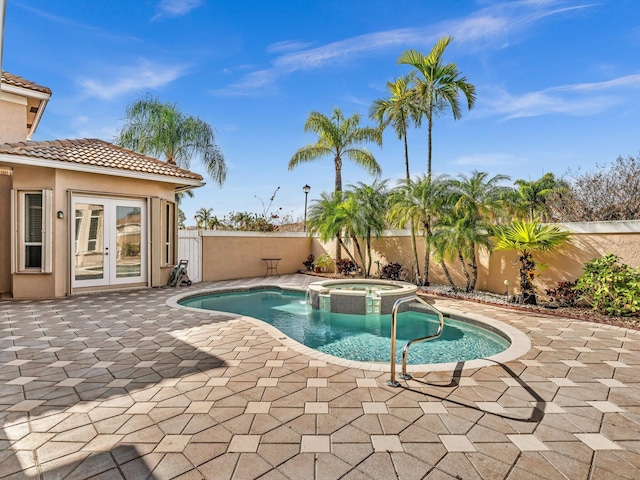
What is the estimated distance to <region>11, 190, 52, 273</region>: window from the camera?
31.2 feet

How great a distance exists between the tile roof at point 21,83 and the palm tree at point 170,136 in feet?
26.7

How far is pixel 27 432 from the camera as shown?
9.81 feet

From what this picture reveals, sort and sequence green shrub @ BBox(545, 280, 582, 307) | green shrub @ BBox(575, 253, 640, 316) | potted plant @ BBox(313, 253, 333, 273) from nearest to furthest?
1. green shrub @ BBox(575, 253, 640, 316)
2. green shrub @ BBox(545, 280, 582, 307)
3. potted plant @ BBox(313, 253, 333, 273)

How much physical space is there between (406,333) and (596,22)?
1081 centimetres

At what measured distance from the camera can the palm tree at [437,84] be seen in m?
13.2

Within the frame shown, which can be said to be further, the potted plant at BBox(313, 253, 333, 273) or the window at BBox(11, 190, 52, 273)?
the potted plant at BBox(313, 253, 333, 273)

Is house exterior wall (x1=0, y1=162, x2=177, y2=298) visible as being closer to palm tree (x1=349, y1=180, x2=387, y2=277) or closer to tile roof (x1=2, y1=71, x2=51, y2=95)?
tile roof (x1=2, y1=71, x2=51, y2=95)

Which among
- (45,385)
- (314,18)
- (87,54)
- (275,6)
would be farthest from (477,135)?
(45,385)

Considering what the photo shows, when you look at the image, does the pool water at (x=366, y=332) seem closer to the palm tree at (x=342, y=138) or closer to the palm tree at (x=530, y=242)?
the palm tree at (x=530, y=242)

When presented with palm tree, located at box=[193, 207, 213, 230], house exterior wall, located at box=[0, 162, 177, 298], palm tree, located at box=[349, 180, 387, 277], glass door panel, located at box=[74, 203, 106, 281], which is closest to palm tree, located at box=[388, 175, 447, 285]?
palm tree, located at box=[349, 180, 387, 277]

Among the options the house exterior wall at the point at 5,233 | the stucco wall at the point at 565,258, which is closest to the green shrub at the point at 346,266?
the stucco wall at the point at 565,258

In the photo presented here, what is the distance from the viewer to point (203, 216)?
55.9 ft

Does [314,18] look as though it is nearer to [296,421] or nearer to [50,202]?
[50,202]

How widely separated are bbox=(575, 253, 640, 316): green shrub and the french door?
13139mm
